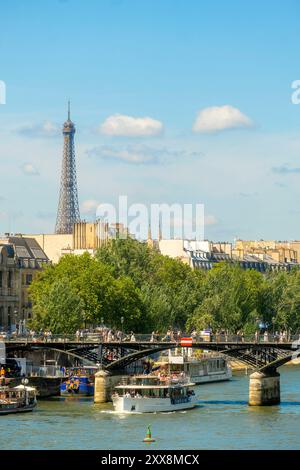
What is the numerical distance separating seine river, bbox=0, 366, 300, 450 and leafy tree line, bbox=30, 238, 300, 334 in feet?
87.2

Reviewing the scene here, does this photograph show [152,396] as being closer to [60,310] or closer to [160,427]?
[160,427]

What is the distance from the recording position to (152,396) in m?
93.3

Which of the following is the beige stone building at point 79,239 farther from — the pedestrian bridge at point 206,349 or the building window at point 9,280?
the pedestrian bridge at point 206,349

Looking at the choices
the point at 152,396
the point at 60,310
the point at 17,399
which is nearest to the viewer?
the point at 17,399

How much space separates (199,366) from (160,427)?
1624 inches

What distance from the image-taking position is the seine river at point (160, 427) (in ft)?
242

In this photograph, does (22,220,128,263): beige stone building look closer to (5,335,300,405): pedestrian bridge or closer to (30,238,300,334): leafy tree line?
(30,238,300,334): leafy tree line

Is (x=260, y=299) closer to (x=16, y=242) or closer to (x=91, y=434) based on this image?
(x=16, y=242)

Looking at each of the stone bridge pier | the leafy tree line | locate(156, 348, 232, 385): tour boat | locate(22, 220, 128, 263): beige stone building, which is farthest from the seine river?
locate(22, 220, 128, 263): beige stone building

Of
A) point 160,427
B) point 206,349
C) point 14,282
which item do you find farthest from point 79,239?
point 160,427

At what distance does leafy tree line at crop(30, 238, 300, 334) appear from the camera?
5000 inches

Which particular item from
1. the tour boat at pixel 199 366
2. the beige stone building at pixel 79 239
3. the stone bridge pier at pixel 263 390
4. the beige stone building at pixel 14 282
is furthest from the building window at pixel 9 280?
the stone bridge pier at pixel 263 390

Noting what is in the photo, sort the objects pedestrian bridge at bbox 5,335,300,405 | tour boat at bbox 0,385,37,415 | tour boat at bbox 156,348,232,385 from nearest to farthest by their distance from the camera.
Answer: tour boat at bbox 0,385,37,415 < pedestrian bridge at bbox 5,335,300,405 < tour boat at bbox 156,348,232,385
